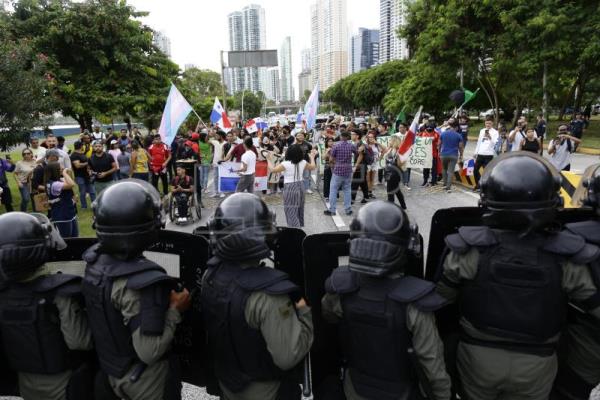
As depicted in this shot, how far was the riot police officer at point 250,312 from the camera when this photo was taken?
215 cm

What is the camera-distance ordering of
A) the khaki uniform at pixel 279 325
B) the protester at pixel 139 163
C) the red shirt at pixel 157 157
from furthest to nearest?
the red shirt at pixel 157 157 < the protester at pixel 139 163 < the khaki uniform at pixel 279 325

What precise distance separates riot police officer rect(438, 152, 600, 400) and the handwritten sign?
386 inches

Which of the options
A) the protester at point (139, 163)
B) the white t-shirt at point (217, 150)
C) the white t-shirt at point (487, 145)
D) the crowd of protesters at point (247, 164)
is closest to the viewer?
the crowd of protesters at point (247, 164)

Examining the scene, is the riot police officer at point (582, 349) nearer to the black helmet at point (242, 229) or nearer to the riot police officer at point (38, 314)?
the black helmet at point (242, 229)

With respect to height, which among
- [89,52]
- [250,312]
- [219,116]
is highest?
[89,52]

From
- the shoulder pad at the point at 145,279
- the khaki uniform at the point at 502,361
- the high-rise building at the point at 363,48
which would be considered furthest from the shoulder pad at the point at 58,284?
the high-rise building at the point at 363,48

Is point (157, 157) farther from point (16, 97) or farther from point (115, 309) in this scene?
point (115, 309)

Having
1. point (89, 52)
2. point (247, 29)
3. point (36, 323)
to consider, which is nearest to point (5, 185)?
point (36, 323)

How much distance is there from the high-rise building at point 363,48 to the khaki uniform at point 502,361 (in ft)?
629

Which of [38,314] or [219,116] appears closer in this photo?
[38,314]

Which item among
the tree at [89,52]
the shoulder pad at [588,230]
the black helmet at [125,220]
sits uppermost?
the tree at [89,52]

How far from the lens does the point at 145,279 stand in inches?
85.2

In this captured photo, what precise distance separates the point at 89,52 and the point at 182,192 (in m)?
12.4

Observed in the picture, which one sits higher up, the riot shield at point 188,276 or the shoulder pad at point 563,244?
the shoulder pad at point 563,244
